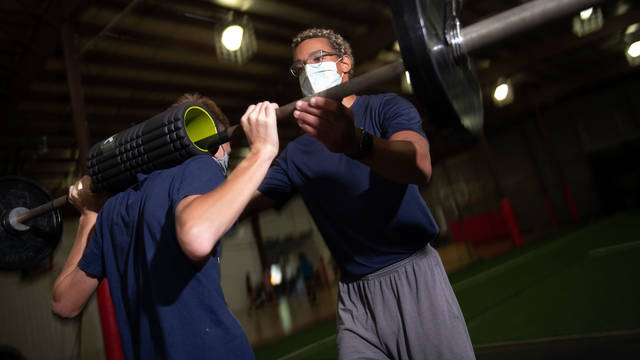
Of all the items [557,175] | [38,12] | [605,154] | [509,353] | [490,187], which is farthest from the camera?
[490,187]

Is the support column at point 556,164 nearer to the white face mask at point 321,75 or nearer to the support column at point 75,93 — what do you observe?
the support column at point 75,93

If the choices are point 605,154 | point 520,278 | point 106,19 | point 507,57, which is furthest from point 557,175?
point 106,19

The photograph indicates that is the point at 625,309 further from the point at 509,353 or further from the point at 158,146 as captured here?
the point at 158,146

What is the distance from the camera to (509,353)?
2354 mm

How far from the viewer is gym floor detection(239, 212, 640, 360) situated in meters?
2.28

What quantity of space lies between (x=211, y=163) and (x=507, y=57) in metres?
9.60

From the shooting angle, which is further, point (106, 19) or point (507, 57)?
point (507, 57)

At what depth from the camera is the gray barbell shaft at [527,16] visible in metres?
0.77

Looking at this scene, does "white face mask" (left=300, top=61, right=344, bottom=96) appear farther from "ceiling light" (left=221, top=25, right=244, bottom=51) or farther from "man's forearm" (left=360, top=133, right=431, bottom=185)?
"ceiling light" (left=221, top=25, right=244, bottom=51)

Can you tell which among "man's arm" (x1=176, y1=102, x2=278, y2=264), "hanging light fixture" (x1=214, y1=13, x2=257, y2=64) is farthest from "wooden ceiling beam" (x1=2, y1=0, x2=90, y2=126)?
"man's arm" (x1=176, y1=102, x2=278, y2=264)

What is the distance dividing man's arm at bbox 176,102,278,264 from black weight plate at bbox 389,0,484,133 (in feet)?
1.14

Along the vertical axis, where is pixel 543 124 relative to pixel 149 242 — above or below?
above

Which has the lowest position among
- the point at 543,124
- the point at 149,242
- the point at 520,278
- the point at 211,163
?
the point at 520,278

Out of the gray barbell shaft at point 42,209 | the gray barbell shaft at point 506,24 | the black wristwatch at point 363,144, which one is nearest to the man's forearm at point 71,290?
the gray barbell shaft at point 42,209
